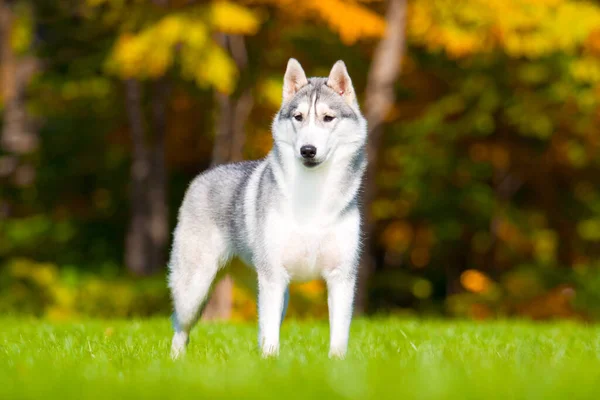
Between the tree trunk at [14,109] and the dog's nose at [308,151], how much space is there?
1353 centimetres

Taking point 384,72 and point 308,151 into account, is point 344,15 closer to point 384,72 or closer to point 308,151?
point 384,72

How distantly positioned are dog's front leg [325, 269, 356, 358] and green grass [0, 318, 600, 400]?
0.15 metres

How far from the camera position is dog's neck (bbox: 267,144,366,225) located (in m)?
5.80

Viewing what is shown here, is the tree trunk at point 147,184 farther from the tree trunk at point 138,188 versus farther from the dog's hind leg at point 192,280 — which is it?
the dog's hind leg at point 192,280

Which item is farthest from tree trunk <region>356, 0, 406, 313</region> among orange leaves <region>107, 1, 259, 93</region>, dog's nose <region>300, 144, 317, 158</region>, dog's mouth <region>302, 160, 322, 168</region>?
dog's nose <region>300, 144, 317, 158</region>

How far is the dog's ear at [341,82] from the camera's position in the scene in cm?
602

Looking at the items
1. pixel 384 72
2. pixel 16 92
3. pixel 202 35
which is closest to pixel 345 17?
pixel 384 72

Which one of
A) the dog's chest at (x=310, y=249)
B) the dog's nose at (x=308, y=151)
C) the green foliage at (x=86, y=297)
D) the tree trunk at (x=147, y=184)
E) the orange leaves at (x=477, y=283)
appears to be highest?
the dog's nose at (x=308, y=151)

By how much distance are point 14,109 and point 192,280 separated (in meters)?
13.1

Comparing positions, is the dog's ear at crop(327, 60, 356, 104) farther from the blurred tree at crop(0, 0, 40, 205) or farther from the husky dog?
the blurred tree at crop(0, 0, 40, 205)

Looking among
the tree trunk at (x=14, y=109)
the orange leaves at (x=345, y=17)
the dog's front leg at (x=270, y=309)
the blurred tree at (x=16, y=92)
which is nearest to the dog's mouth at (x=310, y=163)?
the dog's front leg at (x=270, y=309)

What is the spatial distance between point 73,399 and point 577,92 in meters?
14.1

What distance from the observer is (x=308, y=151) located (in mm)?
5590

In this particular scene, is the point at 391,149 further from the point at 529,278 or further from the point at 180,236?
the point at 180,236
